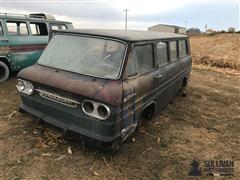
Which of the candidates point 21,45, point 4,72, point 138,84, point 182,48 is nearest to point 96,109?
point 138,84

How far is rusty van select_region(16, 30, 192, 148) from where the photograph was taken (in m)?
3.33

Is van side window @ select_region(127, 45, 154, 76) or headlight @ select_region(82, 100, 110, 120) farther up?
van side window @ select_region(127, 45, 154, 76)

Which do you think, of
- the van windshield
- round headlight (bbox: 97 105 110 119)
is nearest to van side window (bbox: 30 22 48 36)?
the van windshield

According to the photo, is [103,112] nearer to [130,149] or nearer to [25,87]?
[130,149]

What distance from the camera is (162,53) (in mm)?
5035

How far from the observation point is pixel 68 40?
4.18 meters

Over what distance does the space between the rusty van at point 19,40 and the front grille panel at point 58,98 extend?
4.30 m

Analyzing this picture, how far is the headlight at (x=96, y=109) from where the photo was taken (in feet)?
10.6

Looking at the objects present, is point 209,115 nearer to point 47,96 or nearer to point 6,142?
point 47,96

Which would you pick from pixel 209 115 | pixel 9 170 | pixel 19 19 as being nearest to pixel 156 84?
pixel 209 115

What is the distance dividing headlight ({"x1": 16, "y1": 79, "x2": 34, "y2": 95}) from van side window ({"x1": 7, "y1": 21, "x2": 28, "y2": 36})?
4.08 m

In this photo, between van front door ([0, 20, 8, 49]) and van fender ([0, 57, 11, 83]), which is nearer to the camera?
van front door ([0, 20, 8, 49])

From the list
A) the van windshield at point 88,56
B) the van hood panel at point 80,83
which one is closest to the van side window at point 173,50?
the van windshield at point 88,56

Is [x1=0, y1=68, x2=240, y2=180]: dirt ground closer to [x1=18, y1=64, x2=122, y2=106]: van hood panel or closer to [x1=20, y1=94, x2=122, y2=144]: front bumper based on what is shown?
[x1=20, y1=94, x2=122, y2=144]: front bumper
